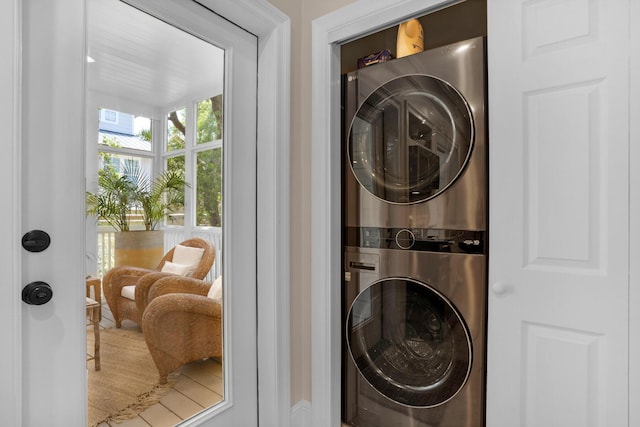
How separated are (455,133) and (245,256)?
1045 mm

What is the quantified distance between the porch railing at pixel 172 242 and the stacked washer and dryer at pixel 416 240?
23.7 inches

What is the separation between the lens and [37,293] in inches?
38.2

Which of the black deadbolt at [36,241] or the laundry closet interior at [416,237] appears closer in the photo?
the black deadbolt at [36,241]

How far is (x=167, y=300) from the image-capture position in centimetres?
141

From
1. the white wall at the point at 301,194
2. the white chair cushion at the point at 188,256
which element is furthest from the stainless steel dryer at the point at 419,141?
the white chair cushion at the point at 188,256

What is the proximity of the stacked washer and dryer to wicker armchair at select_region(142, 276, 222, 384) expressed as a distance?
630 millimetres

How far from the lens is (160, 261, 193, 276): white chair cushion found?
1.40 metres

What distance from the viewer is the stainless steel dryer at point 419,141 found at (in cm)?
134

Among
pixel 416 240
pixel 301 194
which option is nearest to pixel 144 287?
pixel 301 194

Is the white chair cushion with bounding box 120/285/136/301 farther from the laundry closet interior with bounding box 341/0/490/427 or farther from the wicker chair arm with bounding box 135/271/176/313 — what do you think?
the laundry closet interior with bounding box 341/0/490/427
